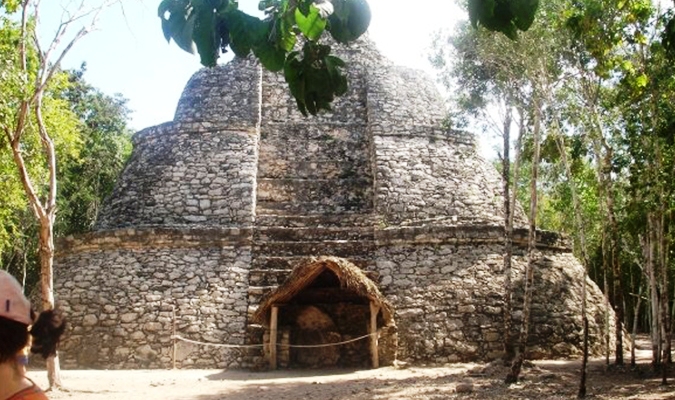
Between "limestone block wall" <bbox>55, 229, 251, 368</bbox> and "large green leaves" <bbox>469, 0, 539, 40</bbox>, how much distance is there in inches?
323

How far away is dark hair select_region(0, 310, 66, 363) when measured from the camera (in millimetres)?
1433

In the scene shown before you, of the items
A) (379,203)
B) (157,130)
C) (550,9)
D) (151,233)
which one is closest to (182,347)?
(151,233)

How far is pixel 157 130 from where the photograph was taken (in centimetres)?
1311

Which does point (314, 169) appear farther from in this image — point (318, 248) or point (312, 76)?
point (312, 76)

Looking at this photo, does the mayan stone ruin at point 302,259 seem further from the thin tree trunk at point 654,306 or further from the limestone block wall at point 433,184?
the thin tree trunk at point 654,306

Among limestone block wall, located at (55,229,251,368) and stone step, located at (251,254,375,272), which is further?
stone step, located at (251,254,375,272)

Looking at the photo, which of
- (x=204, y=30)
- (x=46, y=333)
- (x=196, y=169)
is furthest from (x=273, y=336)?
(x=204, y=30)

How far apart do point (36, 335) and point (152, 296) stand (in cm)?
838

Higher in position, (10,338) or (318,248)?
(318,248)

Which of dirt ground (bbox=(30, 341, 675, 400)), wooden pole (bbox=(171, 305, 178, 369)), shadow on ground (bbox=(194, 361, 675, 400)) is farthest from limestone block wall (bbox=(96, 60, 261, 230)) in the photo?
shadow on ground (bbox=(194, 361, 675, 400))

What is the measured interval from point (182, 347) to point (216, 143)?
180 inches

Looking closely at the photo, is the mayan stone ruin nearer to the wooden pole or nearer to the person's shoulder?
the wooden pole

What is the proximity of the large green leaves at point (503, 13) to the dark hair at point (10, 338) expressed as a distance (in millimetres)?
1230

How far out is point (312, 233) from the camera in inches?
427
